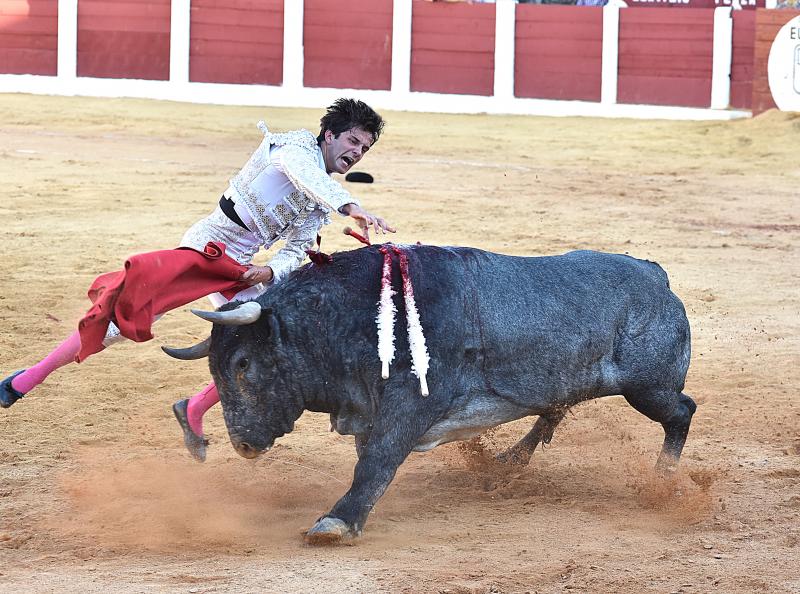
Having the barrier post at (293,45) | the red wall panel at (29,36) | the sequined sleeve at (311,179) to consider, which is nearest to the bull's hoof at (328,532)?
the sequined sleeve at (311,179)

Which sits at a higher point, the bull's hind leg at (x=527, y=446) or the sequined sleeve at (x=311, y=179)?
the sequined sleeve at (x=311, y=179)

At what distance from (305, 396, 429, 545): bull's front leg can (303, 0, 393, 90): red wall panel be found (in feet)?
40.2

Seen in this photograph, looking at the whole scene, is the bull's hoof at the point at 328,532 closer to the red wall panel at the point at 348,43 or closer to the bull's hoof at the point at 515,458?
the bull's hoof at the point at 515,458

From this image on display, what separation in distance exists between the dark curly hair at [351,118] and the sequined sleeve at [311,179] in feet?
0.29

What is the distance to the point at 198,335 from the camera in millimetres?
4992

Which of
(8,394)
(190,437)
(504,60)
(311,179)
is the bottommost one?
(190,437)

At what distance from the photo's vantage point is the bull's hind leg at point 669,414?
3371 mm

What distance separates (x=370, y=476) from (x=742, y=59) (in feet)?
40.8

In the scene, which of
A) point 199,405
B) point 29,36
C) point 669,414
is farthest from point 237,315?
point 29,36

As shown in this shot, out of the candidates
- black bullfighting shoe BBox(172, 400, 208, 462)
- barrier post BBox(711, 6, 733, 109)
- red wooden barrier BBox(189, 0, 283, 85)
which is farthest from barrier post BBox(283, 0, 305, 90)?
black bullfighting shoe BBox(172, 400, 208, 462)

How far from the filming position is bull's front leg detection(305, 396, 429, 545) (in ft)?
9.49

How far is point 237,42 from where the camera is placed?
14898 mm

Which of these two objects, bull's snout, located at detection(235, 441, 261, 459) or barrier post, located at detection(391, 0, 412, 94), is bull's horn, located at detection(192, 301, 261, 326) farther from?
Result: barrier post, located at detection(391, 0, 412, 94)

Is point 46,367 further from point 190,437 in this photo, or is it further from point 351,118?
point 351,118
